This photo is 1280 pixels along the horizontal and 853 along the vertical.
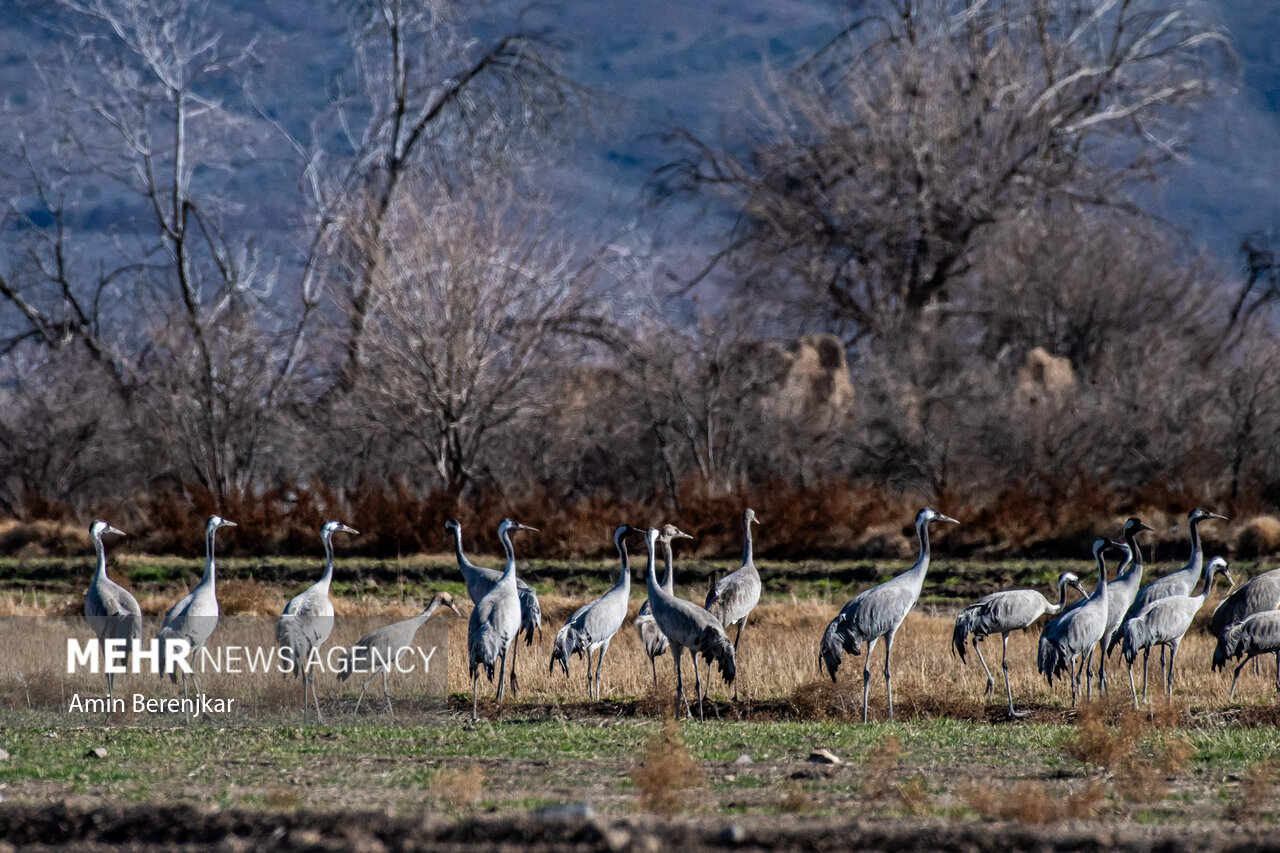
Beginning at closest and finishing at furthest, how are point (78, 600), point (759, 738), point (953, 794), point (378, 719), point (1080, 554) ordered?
point (953, 794) → point (759, 738) → point (378, 719) → point (78, 600) → point (1080, 554)

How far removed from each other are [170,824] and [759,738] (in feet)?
15.2

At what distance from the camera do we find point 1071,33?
45000mm

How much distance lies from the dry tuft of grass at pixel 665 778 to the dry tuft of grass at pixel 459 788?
76 centimetres

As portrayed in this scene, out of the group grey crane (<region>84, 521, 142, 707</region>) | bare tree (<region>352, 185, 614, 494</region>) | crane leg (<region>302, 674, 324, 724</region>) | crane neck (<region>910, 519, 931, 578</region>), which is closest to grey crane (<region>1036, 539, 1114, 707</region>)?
crane neck (<region>910, 519, 931, 578</region>)

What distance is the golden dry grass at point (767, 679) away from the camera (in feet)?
38.4

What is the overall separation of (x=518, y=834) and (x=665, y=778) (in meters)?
1.15

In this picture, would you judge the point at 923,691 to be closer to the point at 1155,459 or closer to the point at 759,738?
the point at 759,738

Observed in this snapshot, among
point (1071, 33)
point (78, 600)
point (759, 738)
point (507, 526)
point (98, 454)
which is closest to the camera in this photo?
point (759, 738)

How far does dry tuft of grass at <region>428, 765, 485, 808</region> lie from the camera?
271 inches

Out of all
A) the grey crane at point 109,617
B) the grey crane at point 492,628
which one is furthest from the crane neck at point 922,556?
the grey crane at point 109,617

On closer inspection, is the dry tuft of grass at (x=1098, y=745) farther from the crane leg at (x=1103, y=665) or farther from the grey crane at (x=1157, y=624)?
the grey crane at (x=1157, y=624)

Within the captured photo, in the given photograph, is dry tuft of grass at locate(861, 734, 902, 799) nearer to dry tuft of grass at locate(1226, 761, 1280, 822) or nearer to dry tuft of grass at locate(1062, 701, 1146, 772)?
dry tuft of grass at locate(1062, 701, 1146, 772)

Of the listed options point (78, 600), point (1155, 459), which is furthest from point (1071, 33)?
point (78, 600)

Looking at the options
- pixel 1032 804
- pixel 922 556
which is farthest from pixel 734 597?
pixel 1032 804
